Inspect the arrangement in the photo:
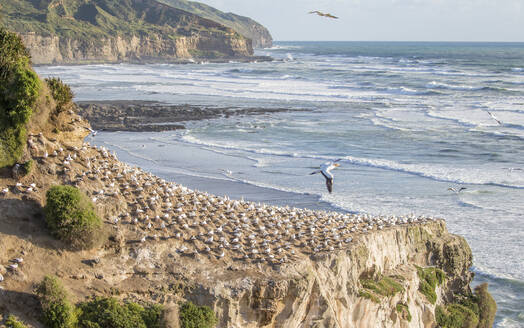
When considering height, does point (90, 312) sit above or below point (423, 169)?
above

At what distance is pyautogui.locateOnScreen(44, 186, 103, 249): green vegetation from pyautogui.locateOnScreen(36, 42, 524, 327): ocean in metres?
12.7

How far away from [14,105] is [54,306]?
4.99 metres

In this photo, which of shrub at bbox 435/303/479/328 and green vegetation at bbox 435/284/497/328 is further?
green vegetation at bbox 435/284/497/328

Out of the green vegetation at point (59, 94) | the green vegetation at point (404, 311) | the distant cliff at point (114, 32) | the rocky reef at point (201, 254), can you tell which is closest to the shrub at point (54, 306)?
the rocky reef at point (201, 254)

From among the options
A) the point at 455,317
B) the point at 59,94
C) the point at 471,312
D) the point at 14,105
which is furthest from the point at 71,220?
the point at 471,312

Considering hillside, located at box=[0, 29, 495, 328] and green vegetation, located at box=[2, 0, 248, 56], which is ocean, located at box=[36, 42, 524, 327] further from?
green vegetation, located at box=[2, 0, 248, 56]

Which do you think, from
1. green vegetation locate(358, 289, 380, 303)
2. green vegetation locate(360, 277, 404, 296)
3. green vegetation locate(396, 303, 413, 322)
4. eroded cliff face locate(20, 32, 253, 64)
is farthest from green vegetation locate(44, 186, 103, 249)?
eroded cliff face locate(20, 32, 253, 64)

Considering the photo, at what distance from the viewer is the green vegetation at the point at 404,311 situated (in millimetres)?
14898

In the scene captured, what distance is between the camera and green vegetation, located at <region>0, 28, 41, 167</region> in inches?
495

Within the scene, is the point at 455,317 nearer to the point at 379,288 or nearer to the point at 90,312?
the point at 379,288

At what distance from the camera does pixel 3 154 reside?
40.8ft

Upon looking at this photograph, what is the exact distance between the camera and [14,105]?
12672mm

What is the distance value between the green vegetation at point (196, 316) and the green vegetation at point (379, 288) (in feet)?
13.7

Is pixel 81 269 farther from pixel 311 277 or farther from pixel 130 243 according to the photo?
pixel 311 277
